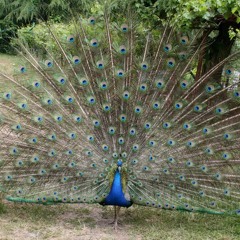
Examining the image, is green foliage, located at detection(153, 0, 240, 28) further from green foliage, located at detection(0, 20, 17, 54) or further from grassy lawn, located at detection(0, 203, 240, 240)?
green foliage, located at detection(0, 20, 17, 54)

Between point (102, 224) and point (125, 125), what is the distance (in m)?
1.06

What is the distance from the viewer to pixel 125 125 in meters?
4.92

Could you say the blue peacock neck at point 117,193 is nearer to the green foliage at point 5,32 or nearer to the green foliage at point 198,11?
the green foliage at point 198,11

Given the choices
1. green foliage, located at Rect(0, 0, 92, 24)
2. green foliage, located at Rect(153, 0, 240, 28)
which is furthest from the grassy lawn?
green foliage, located at Rect(0, 0, 92, 24)

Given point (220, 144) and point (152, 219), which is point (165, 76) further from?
point (152, 219)

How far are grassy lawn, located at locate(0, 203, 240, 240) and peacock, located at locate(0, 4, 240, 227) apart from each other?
10.2 inches

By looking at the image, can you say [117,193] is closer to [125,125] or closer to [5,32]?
[125,125]

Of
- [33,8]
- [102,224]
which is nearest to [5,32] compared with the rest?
[33,8]

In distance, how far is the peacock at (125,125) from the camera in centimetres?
484

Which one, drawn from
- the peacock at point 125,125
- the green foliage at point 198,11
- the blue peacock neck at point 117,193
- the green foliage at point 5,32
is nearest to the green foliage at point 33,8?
the green foliage at point 5,32

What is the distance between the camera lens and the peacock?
4.84 m

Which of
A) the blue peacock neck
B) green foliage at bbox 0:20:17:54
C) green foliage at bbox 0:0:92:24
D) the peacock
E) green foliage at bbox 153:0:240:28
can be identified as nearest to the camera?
green foliage at bbox 153:0:240:28

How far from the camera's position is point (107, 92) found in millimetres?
4945

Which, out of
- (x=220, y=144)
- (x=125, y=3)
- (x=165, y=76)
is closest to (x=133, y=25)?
(x=165, y=76)
